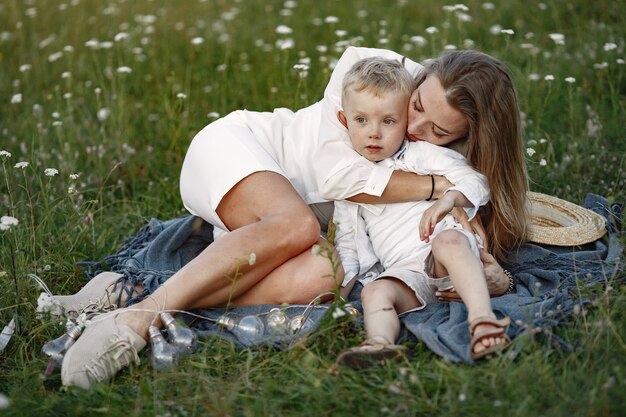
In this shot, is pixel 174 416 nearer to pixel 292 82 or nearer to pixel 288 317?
pixel 288 317

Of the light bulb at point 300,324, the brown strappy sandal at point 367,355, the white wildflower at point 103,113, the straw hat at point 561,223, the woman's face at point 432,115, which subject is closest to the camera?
the brown strappy sandal at point 367,355

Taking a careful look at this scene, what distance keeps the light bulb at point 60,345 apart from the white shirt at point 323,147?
115 centimetres

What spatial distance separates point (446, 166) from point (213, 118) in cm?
232

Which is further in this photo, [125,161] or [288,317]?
[125,161]

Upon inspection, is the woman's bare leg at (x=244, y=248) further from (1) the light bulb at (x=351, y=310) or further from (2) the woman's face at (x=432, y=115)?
(2) the woman's face at (x=432, y=115)

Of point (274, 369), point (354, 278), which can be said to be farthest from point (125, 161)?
point (274, 369)

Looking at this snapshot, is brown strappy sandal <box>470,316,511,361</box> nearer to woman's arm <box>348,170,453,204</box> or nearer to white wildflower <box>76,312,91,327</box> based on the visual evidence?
woman's arm <box>348,170,453,204</box>

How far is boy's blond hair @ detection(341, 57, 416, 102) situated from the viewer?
331 centimetres

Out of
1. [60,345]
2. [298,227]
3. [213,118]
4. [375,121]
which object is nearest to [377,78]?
[375,121]

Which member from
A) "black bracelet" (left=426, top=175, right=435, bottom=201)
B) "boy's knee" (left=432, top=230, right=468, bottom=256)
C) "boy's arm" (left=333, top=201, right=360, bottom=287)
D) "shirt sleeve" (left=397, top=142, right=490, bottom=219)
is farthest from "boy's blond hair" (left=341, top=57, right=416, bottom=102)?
"boy's knee" (left=432, top=230, right=468, bottom=256)

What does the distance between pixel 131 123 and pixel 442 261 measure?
117 inches

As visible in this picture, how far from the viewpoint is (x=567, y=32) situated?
638 centimetres

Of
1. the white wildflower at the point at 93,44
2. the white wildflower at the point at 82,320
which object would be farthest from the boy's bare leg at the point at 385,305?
the white wildflower at the point at 93,44

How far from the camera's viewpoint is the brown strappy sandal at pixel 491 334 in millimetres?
2727
